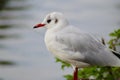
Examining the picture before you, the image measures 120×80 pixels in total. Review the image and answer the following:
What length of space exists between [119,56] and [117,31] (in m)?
0.67

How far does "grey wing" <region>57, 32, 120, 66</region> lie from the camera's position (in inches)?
242

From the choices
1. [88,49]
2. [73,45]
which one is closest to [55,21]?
[73,45]

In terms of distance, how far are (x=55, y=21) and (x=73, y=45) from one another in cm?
27

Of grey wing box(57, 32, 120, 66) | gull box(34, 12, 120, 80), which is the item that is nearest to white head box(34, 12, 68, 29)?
gull box(34, 12, 120, 80)

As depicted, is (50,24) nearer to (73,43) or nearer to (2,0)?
(73,43)

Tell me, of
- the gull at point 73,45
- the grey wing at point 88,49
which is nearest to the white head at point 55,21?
the gull at point 73,45

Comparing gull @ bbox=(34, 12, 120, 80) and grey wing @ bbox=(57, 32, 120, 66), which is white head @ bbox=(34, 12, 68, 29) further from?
grey wing @ bbox=(57, 32, 120, 66)

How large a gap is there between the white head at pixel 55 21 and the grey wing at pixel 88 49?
0.11 meters

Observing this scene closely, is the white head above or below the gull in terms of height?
above

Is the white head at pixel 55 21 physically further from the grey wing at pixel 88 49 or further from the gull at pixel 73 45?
the grey wing at pixel 88 49

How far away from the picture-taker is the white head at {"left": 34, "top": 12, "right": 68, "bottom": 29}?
6.09 m

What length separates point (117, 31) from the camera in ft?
22.5

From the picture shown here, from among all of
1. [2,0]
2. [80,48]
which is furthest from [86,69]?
[2,0]

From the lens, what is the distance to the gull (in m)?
6.12
